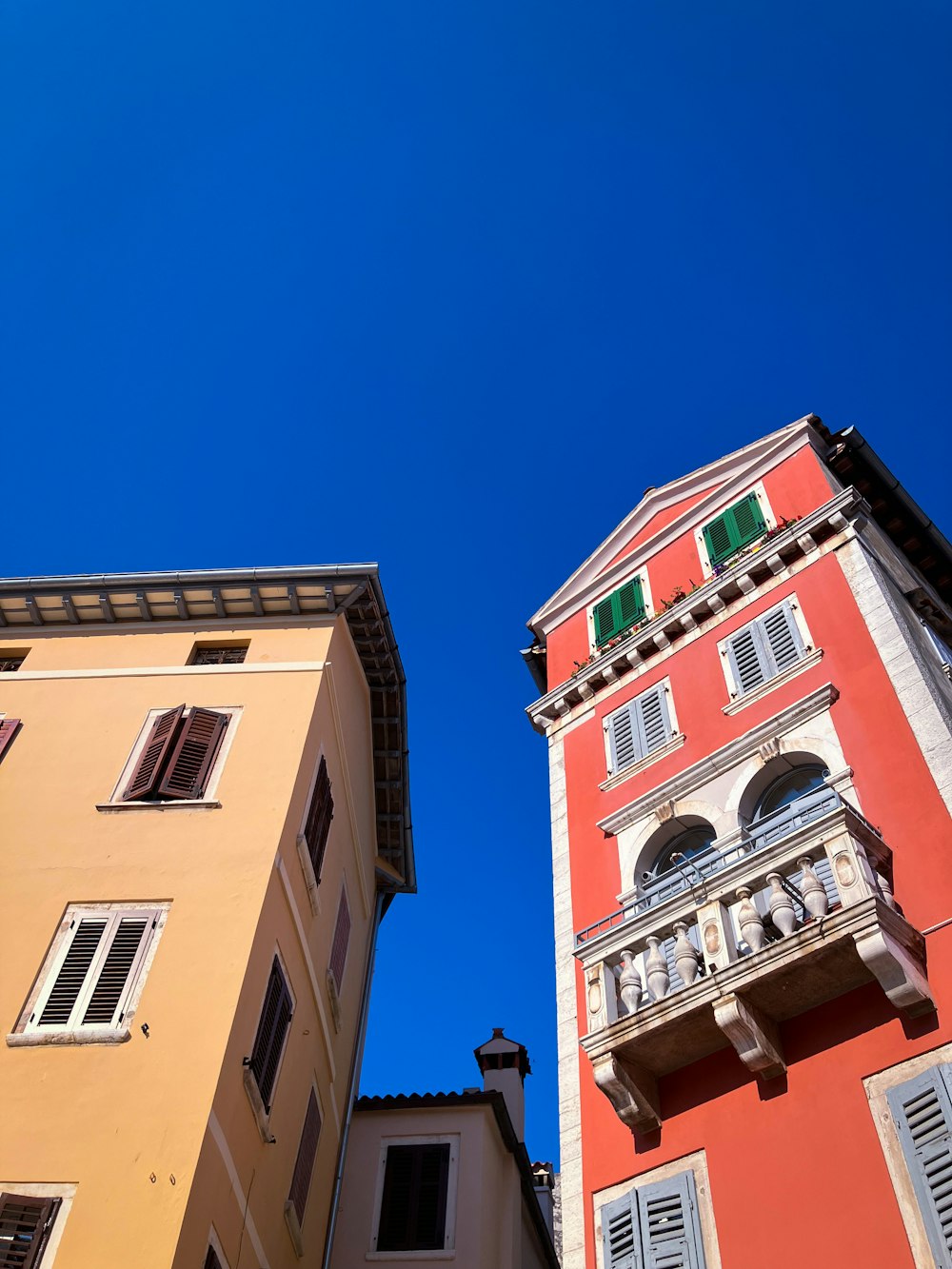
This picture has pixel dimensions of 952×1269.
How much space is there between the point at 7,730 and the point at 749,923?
12.8 m

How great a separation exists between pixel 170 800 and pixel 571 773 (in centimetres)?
607

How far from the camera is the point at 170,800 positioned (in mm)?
16797

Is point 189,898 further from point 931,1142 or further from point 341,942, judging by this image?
point 931,1142

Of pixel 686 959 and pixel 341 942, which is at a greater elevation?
pixel 341 942

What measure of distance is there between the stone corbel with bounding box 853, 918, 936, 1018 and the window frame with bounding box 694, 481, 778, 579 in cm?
859

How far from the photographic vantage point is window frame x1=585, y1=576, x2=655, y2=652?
19453 millimetres

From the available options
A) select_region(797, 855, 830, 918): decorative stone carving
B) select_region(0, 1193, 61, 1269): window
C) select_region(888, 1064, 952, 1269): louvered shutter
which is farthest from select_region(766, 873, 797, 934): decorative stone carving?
select_region(0, 1193, 61, 1269): window

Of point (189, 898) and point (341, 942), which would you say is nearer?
point (189, 898)

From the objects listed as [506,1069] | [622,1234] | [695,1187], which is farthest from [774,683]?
[506,1069]

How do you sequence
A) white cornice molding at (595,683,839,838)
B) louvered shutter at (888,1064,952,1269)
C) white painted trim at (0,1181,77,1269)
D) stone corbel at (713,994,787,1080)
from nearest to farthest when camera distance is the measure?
1. louvered shutter at (888,1064,952,1269)
2. stone corbel at (713,994,787,1080)
3. white painted trim at (0,1181,77,1269)
4. white cornice molding at (595,683,839,838)

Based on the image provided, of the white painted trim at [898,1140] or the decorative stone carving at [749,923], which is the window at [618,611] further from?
the white painted trim at [898,1140]

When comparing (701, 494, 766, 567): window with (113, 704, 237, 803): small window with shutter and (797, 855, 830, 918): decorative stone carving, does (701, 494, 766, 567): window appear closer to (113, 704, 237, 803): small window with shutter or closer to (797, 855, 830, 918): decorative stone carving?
(797, 855, 830, 918): decorative stone carving

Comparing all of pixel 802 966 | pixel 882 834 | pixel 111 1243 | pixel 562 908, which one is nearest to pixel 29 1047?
pixel 111 1243

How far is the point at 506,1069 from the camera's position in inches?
968
